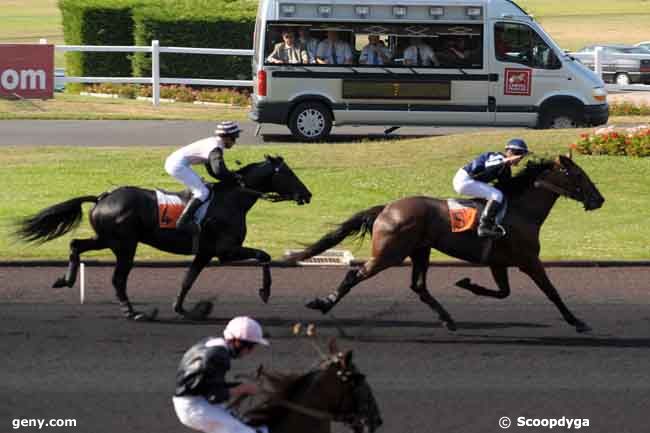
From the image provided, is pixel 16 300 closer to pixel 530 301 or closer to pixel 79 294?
pixel 79 294

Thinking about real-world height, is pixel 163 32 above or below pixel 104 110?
above

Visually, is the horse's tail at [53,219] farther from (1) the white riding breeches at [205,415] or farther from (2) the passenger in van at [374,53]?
(2) the passenger in van at [374,53]

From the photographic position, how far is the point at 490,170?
553 inches

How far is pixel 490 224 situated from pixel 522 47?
14273 millimetres

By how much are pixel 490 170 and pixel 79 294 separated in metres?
4.97

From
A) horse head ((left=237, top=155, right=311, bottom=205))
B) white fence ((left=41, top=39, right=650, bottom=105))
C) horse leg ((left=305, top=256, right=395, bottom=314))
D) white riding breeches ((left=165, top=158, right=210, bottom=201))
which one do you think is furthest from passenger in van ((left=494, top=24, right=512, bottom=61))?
horse leg ((left=305, top=256, right=395, bottom=314))

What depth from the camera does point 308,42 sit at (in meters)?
27.2

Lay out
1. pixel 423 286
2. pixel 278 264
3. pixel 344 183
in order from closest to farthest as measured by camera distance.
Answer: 1. pixel 423 286
2. pixel 278 264
3. pixel 344 183

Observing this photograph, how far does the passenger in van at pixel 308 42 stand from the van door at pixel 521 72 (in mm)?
3610

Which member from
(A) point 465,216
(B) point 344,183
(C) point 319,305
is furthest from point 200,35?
(C) point 319,305

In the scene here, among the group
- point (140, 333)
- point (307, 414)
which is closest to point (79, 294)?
point (140, 333)

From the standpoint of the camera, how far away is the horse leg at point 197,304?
14141 millimetres

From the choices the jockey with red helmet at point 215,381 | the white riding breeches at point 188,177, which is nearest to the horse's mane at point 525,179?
the white riding breeches at point 188,177

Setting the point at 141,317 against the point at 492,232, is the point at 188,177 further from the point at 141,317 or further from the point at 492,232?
the point at 492,232
